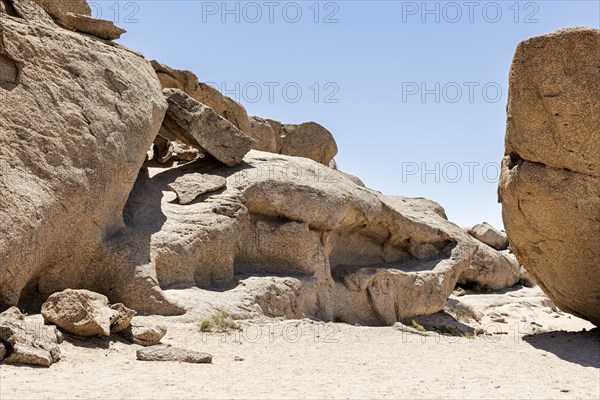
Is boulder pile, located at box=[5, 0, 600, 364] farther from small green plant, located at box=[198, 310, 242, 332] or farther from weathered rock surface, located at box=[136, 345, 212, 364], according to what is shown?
small green plant, located at box=[198, 310, 242, 332]

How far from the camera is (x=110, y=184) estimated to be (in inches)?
414

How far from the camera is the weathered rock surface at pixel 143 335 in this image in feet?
28.1

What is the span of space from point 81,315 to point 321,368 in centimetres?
287

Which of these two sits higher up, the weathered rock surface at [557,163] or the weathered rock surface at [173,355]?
the weathered rock surface at [557,163]

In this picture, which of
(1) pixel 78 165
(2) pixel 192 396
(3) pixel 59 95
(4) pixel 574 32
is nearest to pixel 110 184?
(1) pixel 78 165

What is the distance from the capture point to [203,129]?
13.7 m

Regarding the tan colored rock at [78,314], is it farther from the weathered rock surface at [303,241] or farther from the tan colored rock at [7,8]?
the tan colored rock at [7,8]

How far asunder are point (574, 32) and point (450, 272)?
694 cm

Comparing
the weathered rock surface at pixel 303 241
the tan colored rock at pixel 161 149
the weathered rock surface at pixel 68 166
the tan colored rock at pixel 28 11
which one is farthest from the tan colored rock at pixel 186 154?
the tan colored rock at pixel 28 11

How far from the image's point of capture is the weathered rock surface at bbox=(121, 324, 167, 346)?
8.56m

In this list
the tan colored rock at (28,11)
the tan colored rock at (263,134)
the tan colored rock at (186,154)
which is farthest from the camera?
the tan colored rock at (263,134)

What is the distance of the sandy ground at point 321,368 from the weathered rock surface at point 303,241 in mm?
1529

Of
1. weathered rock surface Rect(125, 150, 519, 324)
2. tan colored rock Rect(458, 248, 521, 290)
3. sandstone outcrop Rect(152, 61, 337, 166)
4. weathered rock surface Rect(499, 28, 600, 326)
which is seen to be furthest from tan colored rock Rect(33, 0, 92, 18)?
tan colored rock Rect(458, 248, 521, 290)

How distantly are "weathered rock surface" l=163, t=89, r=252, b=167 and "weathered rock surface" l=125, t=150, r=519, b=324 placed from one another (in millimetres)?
341
